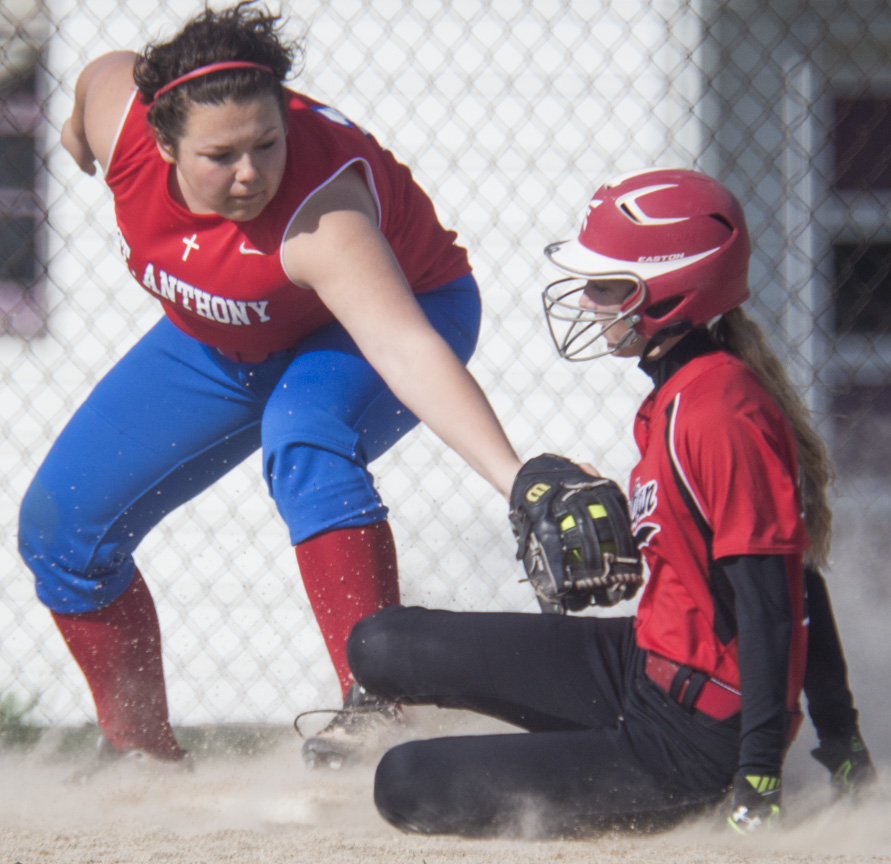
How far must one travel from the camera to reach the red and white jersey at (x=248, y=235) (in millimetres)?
2113

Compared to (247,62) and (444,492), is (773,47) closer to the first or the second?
(444,492)

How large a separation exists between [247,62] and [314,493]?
85 cm

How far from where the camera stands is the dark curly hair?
198 cm

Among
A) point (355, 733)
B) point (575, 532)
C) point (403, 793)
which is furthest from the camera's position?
point (355, 733)

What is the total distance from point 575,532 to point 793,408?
62 cm

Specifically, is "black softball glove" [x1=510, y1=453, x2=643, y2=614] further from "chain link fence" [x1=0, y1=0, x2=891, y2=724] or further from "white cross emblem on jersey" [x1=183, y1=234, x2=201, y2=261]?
"chain link fence" [x1=0, y1=0, x2=891, y2=724]

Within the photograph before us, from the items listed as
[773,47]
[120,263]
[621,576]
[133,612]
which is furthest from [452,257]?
[773,47]

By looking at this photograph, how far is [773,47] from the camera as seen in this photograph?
4.29 metres

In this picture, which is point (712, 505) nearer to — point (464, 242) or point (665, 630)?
point (665, 630)

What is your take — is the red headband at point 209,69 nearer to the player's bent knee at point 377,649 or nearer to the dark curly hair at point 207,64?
the dark curly hair at point 207,64

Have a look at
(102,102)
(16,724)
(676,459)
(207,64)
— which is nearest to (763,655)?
(676,459)

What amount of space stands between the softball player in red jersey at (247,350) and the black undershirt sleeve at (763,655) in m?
0.47

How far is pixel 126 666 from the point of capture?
267 cm

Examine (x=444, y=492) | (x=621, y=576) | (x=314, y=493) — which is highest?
(x=314, y=493)
